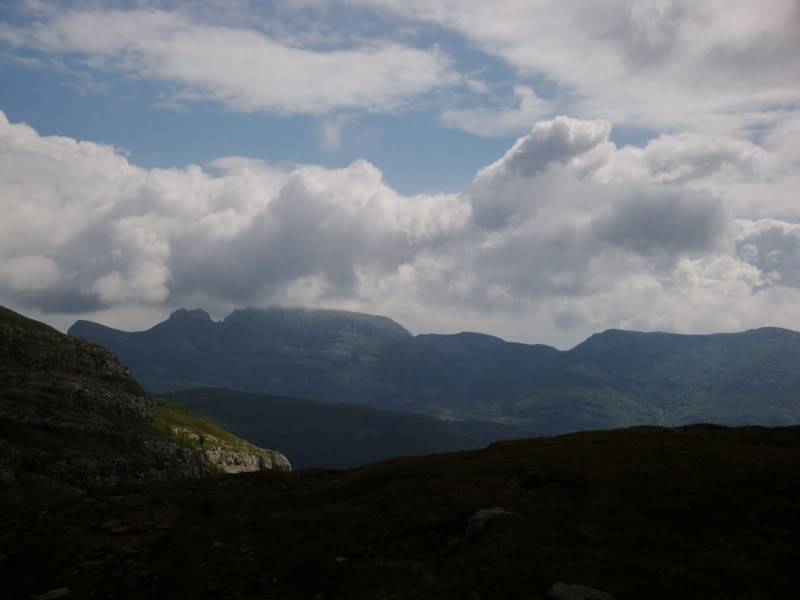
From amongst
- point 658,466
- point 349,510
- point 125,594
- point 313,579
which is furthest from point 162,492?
point 658,466

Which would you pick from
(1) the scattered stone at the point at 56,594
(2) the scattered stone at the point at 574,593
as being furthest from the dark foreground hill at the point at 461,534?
(2) the scattered stone at the point at 574,593

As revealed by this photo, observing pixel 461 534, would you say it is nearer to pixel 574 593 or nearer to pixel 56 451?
pixel 574 593

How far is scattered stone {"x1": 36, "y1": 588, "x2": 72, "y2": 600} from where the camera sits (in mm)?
39500

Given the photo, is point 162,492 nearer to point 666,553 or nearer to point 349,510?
point 349,510

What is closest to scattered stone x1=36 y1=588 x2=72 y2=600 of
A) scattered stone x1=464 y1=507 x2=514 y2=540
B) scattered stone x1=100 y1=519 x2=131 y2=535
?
scattered stone x1=100 y1=519 x2=131 y2=535

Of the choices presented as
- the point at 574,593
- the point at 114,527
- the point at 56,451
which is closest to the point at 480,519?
the point at 574,593

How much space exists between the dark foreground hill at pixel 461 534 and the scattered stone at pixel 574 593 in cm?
87

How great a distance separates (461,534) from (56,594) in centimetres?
2640

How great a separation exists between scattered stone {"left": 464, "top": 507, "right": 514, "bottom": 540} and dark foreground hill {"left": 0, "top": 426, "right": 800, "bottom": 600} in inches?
6.3

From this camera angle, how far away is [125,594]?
40.1 metres

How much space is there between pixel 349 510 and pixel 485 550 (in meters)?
17.0

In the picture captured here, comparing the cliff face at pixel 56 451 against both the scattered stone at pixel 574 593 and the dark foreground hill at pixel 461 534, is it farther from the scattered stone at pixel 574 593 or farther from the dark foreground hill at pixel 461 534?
the scattered stone at pixel 574 593

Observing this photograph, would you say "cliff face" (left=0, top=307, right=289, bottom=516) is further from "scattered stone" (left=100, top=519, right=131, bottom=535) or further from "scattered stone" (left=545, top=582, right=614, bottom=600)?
"scattered stone" (left=545, top=582, right=614, bottom=600)

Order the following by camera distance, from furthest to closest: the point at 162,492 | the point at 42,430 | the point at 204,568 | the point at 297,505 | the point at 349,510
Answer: the point at 42,430 < the point at 162,492 < the point at 297,505 < the point at 349,510 < the point at 204,568
